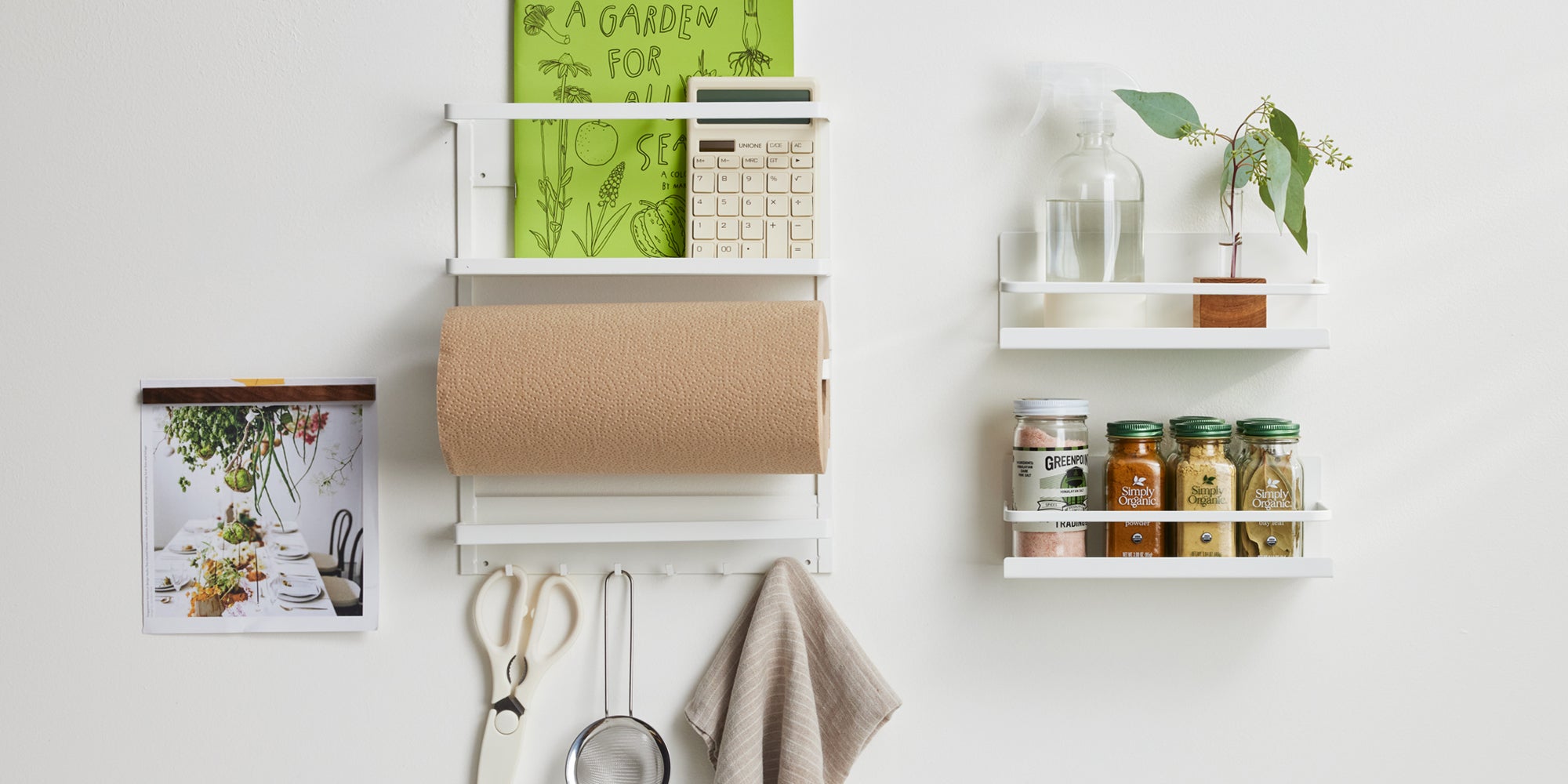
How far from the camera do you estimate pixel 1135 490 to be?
2.91ft

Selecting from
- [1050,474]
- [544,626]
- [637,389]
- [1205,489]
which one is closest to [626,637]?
[544,626]

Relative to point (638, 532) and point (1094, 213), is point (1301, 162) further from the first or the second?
point (638, 532)

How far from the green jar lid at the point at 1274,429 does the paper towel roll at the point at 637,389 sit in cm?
38

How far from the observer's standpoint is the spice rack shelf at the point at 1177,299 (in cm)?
88

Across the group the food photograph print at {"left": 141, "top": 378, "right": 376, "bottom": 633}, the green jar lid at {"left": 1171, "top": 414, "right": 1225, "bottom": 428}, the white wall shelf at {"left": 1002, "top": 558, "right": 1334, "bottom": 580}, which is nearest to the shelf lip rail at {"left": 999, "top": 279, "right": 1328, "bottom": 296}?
the green jar lid at {"left": 1171, "top": 414, "right": 1225, "bottom": 428}

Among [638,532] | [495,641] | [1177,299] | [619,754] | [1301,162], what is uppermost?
[1301,162]

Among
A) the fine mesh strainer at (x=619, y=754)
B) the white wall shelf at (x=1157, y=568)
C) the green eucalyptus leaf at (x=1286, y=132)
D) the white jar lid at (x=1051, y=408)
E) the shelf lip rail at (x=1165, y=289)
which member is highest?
the green eucalyptus leaf at (x=1286, y=132)

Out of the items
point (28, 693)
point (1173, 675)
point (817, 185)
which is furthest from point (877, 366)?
point (28, 693)

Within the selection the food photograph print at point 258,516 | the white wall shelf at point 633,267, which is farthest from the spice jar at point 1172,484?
the food photograph print at point 258,516

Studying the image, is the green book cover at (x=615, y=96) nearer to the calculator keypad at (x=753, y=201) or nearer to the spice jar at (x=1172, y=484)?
the calculator keypad at (x=753, y=201)

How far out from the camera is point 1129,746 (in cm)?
96

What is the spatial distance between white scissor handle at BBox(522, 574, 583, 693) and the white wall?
0.05 meters

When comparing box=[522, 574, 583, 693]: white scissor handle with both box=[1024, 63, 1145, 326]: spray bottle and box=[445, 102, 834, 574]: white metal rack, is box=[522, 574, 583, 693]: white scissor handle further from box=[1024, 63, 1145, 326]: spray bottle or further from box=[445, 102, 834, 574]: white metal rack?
box=[1024, 63, 1145, 326]: spray bottle

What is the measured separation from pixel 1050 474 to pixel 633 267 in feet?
1.29
